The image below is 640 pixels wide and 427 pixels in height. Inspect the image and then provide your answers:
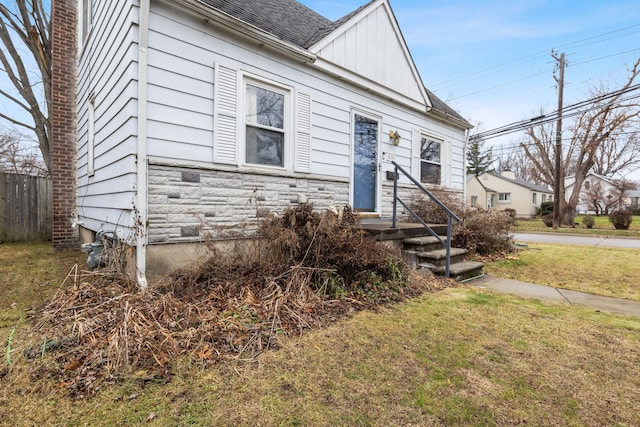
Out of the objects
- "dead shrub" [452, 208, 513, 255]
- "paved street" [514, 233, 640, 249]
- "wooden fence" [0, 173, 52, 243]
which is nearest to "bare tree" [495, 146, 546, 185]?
"paved street" [514, 233, 640, 249]

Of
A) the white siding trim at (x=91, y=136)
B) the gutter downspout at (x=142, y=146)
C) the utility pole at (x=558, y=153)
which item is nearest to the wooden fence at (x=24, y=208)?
the white siding trim at (x=91, y=136)

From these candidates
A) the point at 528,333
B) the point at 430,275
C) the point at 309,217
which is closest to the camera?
the point at 528,333

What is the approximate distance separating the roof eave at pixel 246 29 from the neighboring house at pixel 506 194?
31469mm

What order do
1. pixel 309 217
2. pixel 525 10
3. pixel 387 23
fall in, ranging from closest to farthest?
pixel 309 217 < pixel 387 23 < pixel 525 10

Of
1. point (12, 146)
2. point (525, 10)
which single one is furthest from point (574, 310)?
point (12, 146)

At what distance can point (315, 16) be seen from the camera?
7.32 metres

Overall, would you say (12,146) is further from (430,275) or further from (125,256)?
(430,275)

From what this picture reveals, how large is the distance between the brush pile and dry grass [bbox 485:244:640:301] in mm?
1984

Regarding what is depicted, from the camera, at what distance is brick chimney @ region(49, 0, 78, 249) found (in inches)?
259

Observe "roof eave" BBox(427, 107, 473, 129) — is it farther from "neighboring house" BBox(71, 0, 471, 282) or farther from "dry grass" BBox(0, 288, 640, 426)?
"dry grass" BBox(0, 288, 640, 426)

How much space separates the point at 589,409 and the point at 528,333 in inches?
43.7

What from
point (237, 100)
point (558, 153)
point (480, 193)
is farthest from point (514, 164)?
point (237, 100)

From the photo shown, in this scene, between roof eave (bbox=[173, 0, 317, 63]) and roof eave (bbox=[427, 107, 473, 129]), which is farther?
roof eave (bbox=[427, 107, 473, 129])

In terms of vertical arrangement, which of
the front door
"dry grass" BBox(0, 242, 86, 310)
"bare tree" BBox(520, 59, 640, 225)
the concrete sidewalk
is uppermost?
"bare tree" BBox(520, 59, 640, 225)
